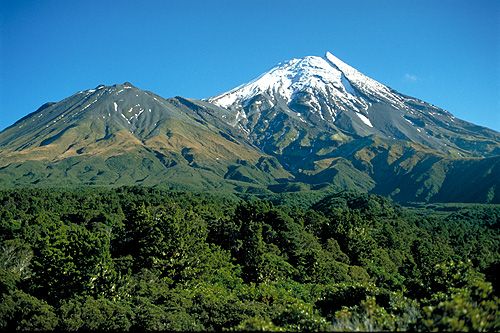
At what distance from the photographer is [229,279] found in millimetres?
33688

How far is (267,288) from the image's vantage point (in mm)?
26625

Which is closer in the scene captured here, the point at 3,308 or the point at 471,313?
the point at 471,313

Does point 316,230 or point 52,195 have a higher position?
point 52,195

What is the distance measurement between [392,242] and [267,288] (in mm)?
49019

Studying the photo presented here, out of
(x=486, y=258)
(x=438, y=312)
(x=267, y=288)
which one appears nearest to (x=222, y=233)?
(x=267, y=288)

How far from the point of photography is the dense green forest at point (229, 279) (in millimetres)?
15766

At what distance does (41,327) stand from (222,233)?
100ft

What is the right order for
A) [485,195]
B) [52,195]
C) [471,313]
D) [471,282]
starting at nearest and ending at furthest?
1. [471,313]
2. [471,282]
3. [52,195]
4. [485,195]

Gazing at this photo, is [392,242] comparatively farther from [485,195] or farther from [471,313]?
[485,195]

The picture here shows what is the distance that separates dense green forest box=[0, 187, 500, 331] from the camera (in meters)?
15.8

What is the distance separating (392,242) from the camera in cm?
6844

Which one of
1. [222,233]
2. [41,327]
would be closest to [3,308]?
[41,327]

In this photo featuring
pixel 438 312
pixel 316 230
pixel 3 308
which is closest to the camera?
pixel 438 312

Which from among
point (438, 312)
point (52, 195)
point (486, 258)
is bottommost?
point (486, 258)
